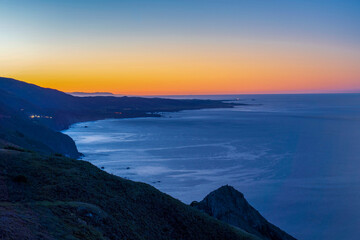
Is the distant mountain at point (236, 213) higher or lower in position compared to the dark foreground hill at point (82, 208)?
lower

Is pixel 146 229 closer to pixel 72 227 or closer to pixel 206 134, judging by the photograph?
pixel 72 227

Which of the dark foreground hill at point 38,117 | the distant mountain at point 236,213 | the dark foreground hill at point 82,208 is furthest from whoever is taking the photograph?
the dark foreground hill at point 38,117

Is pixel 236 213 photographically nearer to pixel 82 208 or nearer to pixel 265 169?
pixel 82 208

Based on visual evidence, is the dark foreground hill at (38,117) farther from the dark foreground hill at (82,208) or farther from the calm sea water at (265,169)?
the dark foreground hill at (82,208)

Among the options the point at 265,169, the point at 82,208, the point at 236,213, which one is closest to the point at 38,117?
the point at 265,169

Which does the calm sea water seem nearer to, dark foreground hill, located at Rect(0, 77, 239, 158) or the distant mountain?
dark foreground hill, located at Rect(0, 77, 239, 158)

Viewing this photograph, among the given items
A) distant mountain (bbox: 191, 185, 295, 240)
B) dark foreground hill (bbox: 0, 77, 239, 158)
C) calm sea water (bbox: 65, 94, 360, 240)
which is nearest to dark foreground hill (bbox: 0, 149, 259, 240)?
distant mountain (bbox: 191, 185, 295, 240)

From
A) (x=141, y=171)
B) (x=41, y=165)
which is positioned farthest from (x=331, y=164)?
(x=41, y=165)

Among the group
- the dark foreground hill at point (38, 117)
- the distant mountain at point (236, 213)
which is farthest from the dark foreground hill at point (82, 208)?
the dark foreground hill at point (38, 117)
